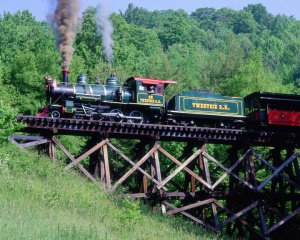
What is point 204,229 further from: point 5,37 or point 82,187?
point 5,37

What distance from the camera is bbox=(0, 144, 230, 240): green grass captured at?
1222 centimetres

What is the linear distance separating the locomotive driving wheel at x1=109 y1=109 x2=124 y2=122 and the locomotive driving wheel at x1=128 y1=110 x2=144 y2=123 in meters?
0.44

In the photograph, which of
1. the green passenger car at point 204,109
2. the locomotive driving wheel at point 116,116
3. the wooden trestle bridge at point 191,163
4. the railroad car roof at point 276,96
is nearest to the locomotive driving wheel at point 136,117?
the locomotive driving wheel at point 116,116

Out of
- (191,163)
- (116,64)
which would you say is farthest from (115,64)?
(191,163)

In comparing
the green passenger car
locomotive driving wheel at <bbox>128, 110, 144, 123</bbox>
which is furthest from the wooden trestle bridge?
the green passenger car

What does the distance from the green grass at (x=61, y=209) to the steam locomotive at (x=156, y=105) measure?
10.2ft

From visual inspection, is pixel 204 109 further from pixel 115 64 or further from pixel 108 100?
pixel 115 64

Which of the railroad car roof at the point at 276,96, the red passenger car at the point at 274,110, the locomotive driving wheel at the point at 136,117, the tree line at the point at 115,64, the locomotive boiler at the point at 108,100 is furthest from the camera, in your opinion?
the tree line at the point at 115,64

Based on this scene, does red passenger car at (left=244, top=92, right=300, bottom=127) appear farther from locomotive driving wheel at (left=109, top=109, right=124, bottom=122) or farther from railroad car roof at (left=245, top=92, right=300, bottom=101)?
locomotive driving wheel at (left=109, top=109, right=124, bottom=122)

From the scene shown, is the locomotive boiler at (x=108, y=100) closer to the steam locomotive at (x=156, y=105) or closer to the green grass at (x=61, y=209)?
the steam locomotive at (x=156, y=105)

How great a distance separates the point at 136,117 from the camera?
22688 mm

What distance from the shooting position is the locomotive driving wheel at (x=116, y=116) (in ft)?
72.9

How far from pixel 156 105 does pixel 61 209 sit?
901 centimetres

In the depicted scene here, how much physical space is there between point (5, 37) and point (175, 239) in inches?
1538
